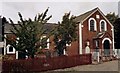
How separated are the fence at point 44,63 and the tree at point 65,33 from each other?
471 cm

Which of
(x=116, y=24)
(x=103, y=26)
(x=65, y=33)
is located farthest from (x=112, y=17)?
(x=65, y=33)

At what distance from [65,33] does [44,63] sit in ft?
25.1

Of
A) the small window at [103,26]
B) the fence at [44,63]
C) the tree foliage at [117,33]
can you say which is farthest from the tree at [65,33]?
the tree foliage at [117,33]

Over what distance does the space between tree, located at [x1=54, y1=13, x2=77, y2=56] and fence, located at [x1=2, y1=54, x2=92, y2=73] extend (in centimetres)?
471

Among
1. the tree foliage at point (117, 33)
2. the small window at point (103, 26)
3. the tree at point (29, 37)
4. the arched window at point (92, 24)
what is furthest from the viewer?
the tree foliage at point (117, 33)

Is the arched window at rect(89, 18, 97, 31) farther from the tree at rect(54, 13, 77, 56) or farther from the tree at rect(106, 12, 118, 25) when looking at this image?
the tree at rect(106, 12, 118, 25)

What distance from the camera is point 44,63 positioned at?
2538cm

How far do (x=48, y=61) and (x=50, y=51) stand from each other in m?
10.1

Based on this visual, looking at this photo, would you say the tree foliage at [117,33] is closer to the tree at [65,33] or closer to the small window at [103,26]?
the small window at [103,26]

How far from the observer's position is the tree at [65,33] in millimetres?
32031

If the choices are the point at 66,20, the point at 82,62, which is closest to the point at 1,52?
the point at 66,20

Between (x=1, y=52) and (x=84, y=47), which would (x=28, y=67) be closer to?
(x=1, y=52)

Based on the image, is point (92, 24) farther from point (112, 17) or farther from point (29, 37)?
point (29, 37)

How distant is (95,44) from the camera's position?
37750mm
